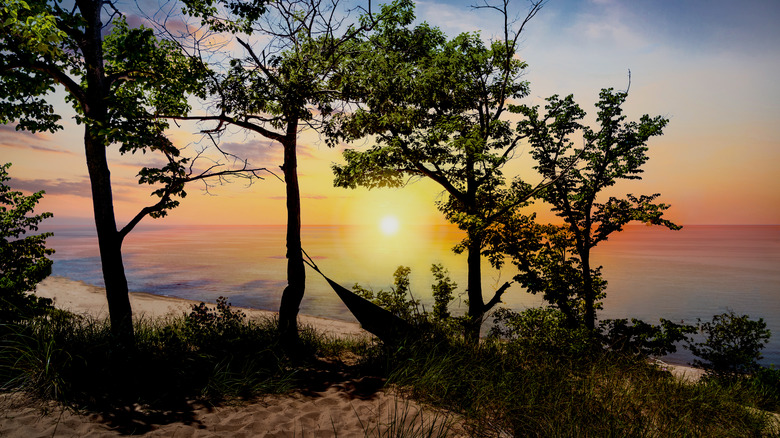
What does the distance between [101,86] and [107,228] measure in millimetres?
2345

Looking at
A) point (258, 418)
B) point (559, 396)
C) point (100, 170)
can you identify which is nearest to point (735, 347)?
point (559, 396)

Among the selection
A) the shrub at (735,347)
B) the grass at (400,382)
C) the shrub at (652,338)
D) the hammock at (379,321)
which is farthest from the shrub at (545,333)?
the shrub at (735,347)

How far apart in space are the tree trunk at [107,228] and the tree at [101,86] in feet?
0.04

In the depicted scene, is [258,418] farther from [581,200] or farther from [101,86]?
[581,200]

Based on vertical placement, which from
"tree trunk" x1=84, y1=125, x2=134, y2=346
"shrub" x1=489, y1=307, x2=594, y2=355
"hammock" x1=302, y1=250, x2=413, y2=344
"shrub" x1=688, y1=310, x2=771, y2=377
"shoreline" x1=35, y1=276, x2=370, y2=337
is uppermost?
"tree trunk" x1=84, y1=125, x2=134, y2=346

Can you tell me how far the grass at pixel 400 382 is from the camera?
151 inches

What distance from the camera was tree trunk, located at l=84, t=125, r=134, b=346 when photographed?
568 centimetres

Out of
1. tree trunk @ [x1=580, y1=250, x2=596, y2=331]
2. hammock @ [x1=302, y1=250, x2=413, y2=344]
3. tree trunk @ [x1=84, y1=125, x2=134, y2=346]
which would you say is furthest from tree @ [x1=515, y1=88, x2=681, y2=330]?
tree trunk @ [x1=84, y1=125, x2=134, y2=346]

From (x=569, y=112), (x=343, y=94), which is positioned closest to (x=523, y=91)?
(x=569, y=112)

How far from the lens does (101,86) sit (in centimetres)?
573

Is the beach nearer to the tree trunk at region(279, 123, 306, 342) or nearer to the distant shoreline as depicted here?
the tree trunk at region(279, 123, 306, 342)

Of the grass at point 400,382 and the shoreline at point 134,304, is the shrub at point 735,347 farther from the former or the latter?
the shoreline at point 134,304

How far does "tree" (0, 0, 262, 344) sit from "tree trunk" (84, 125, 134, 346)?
13 mm

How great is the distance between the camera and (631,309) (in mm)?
25609
